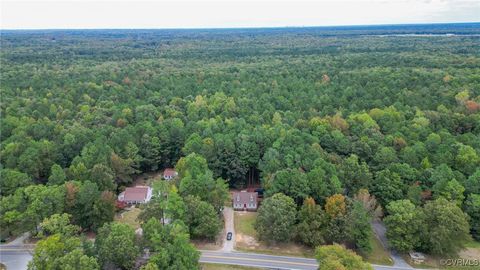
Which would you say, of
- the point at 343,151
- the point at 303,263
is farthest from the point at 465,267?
the point at 343,151

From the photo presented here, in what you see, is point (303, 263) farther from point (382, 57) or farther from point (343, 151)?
point (382, 57)

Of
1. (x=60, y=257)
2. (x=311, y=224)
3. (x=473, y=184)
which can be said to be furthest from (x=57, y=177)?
(x=473, y=184)

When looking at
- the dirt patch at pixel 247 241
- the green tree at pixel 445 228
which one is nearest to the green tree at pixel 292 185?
the dirt patch at pixel 247 241

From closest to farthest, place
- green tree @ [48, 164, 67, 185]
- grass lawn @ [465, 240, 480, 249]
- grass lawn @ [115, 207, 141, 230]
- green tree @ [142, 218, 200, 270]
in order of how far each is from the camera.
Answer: green tree @ [142, 218, 200, 270] → grass lawn @ [465, 240, 480, 249] → green tree @ [48, 164, 67, 185] → grass lawn @ [115, 207, 141, 230]

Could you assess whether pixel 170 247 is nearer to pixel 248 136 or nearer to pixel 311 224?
pixel 311 224

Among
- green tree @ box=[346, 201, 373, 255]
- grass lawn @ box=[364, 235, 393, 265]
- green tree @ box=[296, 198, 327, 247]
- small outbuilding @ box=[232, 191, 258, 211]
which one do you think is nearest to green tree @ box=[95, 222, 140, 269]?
green tree @ box=[296, 198, 327, 247]

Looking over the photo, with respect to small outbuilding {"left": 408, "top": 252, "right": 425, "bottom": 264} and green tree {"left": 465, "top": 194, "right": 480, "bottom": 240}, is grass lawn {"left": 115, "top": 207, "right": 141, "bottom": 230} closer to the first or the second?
small outbuilding {"left": 408, "top": 252, "right": 425, "bottom": 264}
